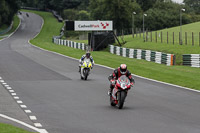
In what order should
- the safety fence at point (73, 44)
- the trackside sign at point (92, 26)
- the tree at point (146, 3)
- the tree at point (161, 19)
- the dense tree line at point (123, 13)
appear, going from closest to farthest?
the safety fence at point (73, 44) → the trackside sign at point (92, 26) → the dense tree line at point (123, 13) → the tree at point (161, 19) → the tree at point (146, 3)

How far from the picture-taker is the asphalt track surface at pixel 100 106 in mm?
11656

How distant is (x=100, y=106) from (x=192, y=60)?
2174 cm

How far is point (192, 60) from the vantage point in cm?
3597

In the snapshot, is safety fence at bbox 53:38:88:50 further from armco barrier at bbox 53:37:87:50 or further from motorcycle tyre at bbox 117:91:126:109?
motorcycle tyre at bbox 117:91:126:109

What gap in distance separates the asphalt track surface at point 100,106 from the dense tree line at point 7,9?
243 feet

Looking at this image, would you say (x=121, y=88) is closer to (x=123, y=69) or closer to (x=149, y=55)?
(x=123, y=69)

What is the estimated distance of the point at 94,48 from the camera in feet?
190

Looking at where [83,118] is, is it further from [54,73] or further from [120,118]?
[54,73]

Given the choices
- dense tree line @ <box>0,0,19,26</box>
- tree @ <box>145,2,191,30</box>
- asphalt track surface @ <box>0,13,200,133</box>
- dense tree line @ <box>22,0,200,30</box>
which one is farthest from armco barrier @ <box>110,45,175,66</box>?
tree @ <box>145,2,191,30</box>

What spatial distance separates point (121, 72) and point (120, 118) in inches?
89.8

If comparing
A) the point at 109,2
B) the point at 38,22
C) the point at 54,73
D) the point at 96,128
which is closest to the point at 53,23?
the point at 38,22

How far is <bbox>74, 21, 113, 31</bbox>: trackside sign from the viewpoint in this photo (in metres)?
58.5

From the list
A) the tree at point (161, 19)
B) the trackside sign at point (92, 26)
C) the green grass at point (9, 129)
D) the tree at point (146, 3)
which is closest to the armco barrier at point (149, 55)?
the trackside sign at point (92, 26)

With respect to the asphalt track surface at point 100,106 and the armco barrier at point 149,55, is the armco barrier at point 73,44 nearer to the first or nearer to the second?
the armco barrier at point 149,55
